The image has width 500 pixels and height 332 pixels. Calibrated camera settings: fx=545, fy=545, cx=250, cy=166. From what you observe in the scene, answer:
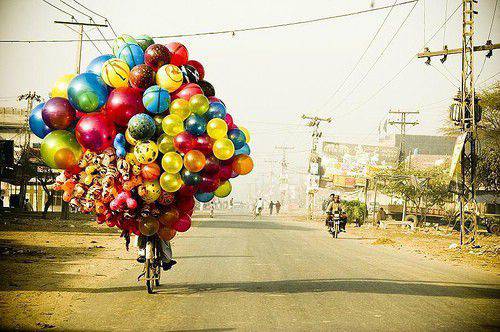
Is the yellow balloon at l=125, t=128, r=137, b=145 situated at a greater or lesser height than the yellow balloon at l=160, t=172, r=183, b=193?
greater

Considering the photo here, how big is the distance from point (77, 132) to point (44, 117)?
66 centimetres

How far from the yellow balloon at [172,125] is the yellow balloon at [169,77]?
1.61ft

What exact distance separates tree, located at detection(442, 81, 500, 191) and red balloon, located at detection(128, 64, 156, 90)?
31218mm

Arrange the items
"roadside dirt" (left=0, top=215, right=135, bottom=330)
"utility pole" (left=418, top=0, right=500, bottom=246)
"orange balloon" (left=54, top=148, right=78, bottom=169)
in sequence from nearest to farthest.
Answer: "roadside dirt" (left=0, top=215, right=135, bottom=330)
"orange balloon" (left=54, top=148, right=78, bottom=169)
"utility pole" (left=418, top=0, right=500, bottom=246)

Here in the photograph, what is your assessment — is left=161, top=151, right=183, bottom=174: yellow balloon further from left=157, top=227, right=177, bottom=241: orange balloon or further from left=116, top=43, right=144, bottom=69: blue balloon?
left=116, top=43, right=144, bottom=69: blue balloon

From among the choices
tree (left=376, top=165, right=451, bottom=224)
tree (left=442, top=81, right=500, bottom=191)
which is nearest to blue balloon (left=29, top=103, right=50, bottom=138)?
tree (left=442, top=81, right=500, bottom=191)

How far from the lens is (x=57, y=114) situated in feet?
29.0

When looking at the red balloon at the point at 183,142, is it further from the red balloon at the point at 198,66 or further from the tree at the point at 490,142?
the tree at the point at 490,142

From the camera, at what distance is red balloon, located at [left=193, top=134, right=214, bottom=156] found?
8688mm

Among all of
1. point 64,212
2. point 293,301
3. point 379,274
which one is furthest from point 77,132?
point 64,212

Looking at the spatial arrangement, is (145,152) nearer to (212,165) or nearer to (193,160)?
(193,160)

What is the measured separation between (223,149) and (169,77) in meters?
1.44

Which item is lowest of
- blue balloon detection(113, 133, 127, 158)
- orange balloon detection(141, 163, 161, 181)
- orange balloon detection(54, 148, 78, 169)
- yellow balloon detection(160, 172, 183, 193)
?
yellow balloon detection(160, 172, 183, 193)

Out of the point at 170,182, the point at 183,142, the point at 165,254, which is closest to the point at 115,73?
the point at 183,142
